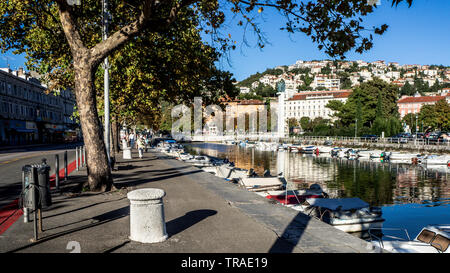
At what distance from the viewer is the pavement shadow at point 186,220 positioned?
274 inches

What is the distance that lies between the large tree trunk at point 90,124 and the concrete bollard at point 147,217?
203 inches

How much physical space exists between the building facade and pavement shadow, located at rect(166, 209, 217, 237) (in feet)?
131

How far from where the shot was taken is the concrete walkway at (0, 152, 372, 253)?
5789 millimetres

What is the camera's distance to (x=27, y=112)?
59.1 metres

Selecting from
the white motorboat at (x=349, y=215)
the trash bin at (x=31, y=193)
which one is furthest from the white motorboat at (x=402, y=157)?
the trash bin at (x=31, y=193)

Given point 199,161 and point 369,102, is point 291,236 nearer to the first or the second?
point 199,161

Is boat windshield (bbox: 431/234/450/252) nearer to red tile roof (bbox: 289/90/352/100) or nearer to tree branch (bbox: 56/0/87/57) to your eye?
tree branch (bbox: 56/0/87/57)

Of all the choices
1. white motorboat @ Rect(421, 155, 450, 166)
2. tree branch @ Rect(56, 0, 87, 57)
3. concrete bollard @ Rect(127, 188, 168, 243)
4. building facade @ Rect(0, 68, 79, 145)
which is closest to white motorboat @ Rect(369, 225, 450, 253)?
concrete bollard @ Rect(127, 188, 168, 243)

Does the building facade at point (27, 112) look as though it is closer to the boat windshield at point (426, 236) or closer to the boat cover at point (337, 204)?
the boat cover at point (337, 204)

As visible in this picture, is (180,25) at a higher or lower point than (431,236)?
higher
